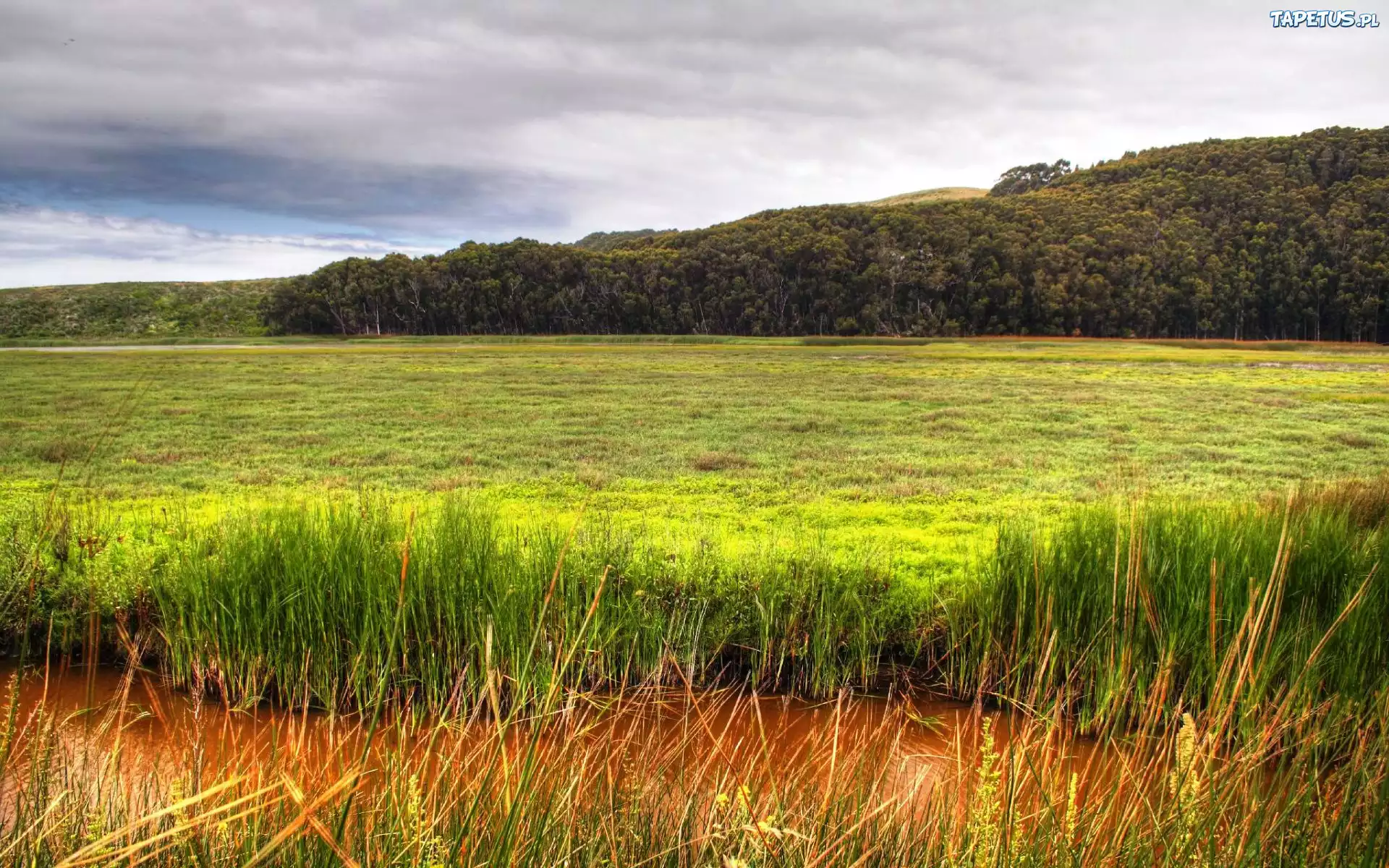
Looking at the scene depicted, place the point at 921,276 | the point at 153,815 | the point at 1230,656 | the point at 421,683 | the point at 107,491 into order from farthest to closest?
1. the point at 921,276
2. the point at 107,491
3. the point at 421,683
4. the point at 1230,656
5. the point at 153,815

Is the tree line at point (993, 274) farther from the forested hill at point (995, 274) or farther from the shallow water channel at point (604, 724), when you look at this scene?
the shallow water channel at point (604, 724)

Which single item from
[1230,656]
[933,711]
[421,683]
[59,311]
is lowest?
[933,711]

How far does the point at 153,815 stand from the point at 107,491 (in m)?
12.3

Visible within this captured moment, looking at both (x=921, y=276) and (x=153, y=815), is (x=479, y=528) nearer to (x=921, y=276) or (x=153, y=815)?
(x=153, y=815)

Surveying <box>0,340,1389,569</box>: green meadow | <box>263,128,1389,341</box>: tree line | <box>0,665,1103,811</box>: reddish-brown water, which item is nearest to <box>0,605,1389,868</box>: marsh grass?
<box>0,665,1103,811</box>: reddish-brown water

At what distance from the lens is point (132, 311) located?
7356 cm

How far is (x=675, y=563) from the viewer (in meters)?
7.07

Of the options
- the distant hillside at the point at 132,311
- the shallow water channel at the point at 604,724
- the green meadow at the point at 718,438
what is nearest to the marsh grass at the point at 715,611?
the shallow water channel at the point at 604,724

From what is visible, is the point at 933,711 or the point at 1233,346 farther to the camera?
the point at 1233,346

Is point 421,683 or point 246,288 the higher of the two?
point 246,288

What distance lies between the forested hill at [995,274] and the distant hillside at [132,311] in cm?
851

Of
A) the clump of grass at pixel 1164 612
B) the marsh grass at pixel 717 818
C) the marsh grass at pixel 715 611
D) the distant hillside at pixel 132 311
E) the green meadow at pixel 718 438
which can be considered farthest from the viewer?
the distant hillside at pixel 132 311

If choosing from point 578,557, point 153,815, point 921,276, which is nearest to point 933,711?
point 578,557

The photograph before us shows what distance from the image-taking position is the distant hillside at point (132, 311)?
64250mm
